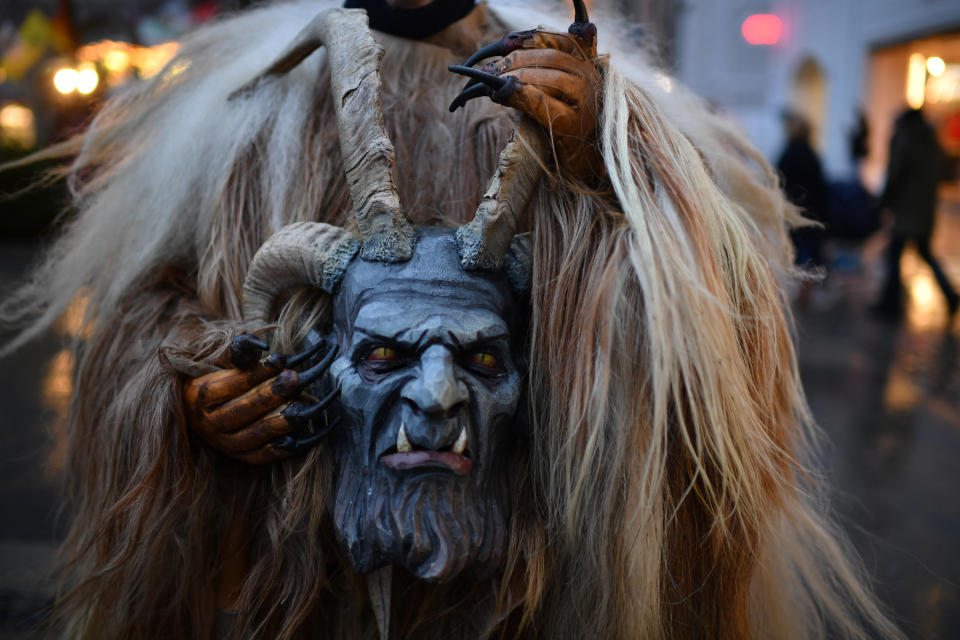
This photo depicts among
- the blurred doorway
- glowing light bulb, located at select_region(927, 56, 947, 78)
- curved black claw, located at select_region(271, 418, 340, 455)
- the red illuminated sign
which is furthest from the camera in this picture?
the red illuminated sign

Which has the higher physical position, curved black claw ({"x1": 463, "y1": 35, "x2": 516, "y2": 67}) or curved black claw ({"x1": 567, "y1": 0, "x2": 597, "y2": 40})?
curved black claw ({"x1": 567, "y1": 0, "x2": 597, "y2": 40})

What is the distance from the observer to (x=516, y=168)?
125 centimetres

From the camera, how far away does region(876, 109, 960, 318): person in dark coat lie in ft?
19.4

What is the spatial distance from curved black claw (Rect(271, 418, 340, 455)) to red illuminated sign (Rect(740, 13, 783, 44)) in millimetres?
16158

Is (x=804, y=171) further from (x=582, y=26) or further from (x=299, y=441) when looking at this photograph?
(x=299, y=441)

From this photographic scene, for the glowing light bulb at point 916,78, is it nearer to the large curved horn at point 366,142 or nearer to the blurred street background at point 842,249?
the blurred street background at point 842,249

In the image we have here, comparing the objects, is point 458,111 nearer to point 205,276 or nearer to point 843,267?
point 205,276

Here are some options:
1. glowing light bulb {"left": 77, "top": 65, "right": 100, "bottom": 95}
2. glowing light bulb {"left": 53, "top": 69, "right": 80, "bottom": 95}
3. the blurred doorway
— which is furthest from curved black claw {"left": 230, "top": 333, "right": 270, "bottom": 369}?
the blurred doorway

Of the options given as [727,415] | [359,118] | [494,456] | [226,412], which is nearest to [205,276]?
[226,412]

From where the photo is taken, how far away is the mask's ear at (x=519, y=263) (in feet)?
4.42

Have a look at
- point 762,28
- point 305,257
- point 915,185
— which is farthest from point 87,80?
point 762,28

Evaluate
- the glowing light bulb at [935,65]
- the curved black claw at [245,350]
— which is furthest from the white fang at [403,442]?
the glowing light bulb at [935,65]

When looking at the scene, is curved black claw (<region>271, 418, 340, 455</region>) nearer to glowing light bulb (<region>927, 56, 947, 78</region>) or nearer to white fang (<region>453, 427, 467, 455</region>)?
white fang (<region>453, 427, 467, 455</region>)

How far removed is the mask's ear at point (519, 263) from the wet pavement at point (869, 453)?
0.80m
